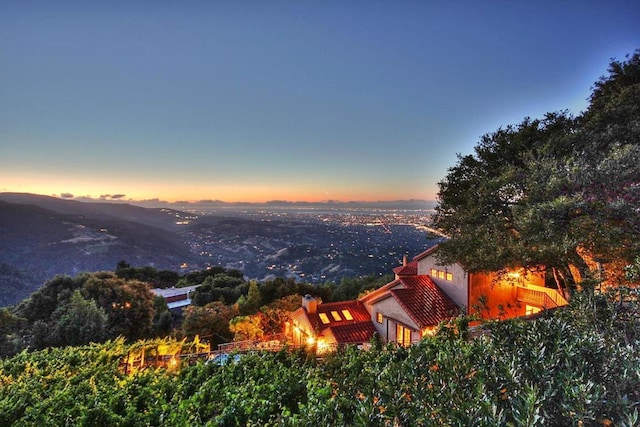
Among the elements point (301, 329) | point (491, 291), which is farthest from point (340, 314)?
point (491, 291)

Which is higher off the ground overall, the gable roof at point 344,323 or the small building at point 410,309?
the small building at point 410,309

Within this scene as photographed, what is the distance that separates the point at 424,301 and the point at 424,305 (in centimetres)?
32

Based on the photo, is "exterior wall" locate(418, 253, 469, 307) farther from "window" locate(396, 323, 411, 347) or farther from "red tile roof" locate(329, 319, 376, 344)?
"red tile roof" locate(329, 319, 376, 344)

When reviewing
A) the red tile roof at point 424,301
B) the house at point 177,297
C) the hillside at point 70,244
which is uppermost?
the red tile roof at point 424,301

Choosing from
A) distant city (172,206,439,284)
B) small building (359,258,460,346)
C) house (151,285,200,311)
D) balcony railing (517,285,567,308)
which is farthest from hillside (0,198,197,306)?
balcony railing (517,285,567,308)

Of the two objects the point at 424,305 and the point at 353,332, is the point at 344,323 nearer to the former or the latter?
the point at 353,332

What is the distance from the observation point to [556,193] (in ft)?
29.6

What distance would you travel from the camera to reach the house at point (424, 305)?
14781 mm

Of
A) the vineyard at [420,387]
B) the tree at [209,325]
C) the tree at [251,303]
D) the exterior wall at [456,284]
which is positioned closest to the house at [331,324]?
the exterior wall at [456,284]

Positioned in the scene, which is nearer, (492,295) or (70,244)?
(492,295)

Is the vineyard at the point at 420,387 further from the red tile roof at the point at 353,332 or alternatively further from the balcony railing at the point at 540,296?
the balcony railing at the point at 540,296

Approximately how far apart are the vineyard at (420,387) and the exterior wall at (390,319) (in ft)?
29.5

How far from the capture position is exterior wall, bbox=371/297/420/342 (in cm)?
1493

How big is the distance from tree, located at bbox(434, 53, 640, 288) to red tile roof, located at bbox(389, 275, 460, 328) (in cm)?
363
